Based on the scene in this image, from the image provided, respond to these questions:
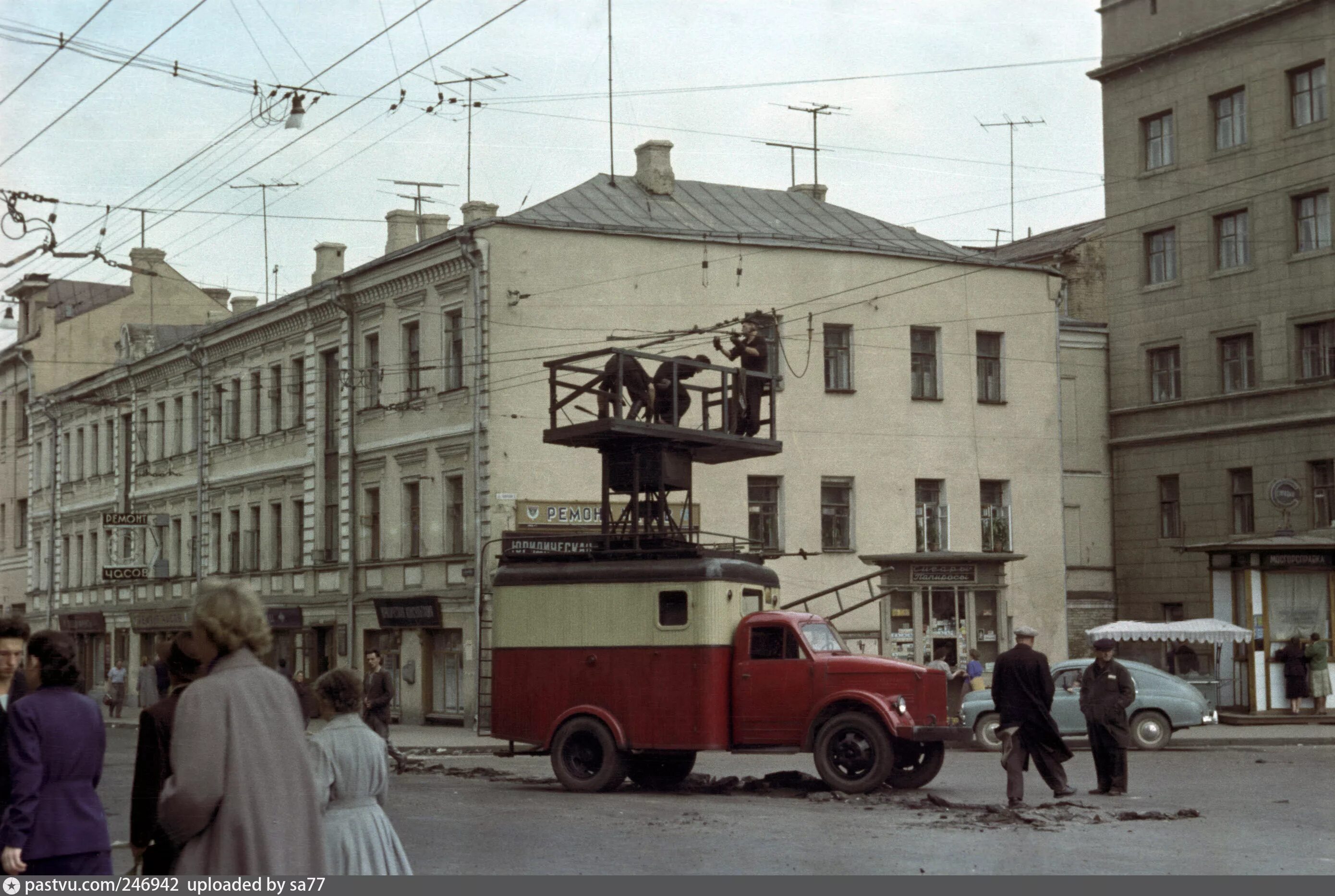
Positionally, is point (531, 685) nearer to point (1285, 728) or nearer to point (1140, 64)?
point (1285, 728)

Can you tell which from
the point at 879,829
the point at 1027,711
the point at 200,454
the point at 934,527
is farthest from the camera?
the point at 200,454

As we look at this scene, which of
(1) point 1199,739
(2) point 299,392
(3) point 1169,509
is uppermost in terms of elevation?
(2) point 299,392

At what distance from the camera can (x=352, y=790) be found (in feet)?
26.1

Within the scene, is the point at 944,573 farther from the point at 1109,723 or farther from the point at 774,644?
the point at 1109,723

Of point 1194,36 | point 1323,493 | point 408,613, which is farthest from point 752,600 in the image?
point 1194,36

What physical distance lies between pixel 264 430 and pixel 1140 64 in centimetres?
2538

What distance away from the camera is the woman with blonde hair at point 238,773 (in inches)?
220

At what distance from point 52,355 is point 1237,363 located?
4322cm

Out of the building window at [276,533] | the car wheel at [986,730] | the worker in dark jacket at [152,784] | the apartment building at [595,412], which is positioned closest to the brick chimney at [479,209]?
the apartment building at [595,412]

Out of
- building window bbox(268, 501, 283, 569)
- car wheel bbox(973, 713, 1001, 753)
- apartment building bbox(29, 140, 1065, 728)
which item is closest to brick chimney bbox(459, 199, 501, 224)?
apartment building bbox(29, 140, 1065, 728)

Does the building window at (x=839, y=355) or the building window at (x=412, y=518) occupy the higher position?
the building window at (x=839, y=355)

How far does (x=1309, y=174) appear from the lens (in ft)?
145

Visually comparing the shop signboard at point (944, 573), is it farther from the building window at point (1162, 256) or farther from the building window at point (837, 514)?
the building window at point (1162, 256)

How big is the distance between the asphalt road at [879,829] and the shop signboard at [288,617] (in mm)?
23325
